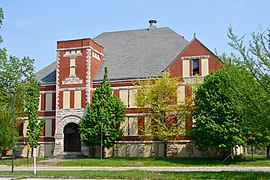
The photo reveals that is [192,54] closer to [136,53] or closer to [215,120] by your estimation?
[136,53]

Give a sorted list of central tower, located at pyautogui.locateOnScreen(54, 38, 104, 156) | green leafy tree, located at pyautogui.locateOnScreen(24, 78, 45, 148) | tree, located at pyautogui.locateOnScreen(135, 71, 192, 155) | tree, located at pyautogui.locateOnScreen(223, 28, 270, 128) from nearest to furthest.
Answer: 1. tree, located at pyautogui.locateOnScreen(223, 28, 270, 128)
2. tree, located at pyautogui.locateOnScreen(135, 71, 192, 155)
3. green leafy tree, located at pyautogui.locateOnScreen(24, 78, 45, 148)
4. central tower, located at pyautogui.locateOnScreen(54, 38, 104, 156)

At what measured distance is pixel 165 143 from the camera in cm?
4038

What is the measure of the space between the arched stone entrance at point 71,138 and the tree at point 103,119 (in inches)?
130

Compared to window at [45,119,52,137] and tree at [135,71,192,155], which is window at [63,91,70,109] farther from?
tree at [135,71,192,155]

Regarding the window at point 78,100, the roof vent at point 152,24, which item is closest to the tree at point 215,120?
the window at point 78,100

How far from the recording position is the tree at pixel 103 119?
3962 cm

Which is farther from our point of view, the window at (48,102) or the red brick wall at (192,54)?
the window at (48,102)

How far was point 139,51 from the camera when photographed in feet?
153

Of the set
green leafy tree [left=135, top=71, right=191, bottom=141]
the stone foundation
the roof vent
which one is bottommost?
the stone foundation

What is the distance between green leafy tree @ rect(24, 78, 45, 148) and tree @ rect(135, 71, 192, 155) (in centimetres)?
1128

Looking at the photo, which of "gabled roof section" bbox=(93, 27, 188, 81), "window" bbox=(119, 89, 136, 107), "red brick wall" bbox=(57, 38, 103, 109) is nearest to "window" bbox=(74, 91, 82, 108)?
"red brick wall" bbox=(57, 38, 103, 109)

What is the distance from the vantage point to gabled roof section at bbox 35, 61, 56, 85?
46037mm

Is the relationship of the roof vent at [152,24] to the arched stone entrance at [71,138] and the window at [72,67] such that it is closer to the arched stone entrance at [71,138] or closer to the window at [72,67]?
the window at [72,67]

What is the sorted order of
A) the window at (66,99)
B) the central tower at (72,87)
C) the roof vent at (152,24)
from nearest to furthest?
the central tower at (72,87)
the window at (66,99)
the roof vent at (152,24)
